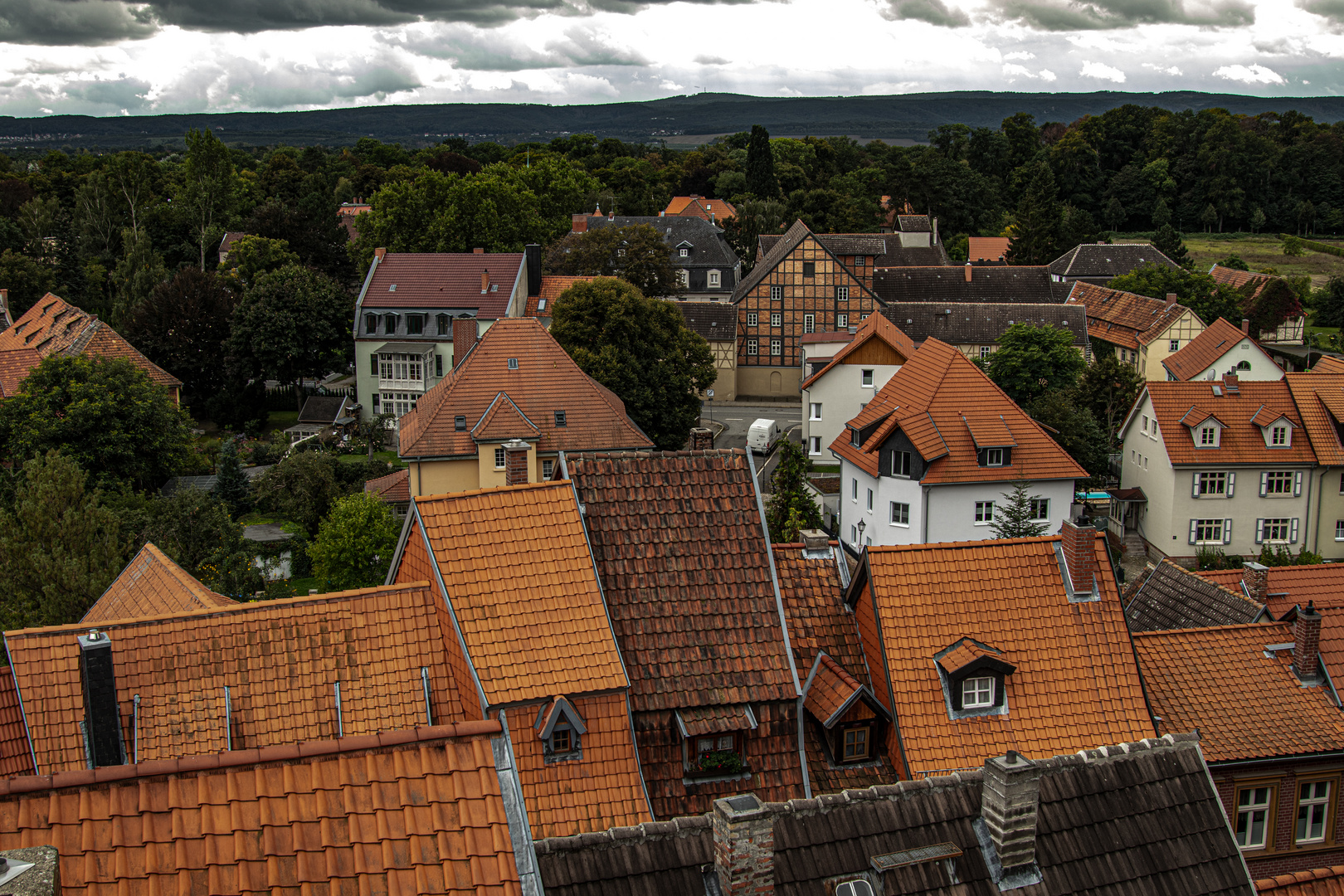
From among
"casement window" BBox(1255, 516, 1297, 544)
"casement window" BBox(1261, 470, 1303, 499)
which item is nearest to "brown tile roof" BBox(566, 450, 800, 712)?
"casement window" BBox(1261, 470, 1303, 499)

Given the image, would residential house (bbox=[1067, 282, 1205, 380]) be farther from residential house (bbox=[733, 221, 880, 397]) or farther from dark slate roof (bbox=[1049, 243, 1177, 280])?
residential house (bbox=[733, 221, 880, 397])

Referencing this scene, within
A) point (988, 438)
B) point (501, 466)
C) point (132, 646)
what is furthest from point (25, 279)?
point (132, 646)

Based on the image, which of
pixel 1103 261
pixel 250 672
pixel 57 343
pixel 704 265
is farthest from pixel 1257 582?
pixel 1103 261

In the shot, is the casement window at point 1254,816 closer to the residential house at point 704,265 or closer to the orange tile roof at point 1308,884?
the orange tile roof at point 1308,884

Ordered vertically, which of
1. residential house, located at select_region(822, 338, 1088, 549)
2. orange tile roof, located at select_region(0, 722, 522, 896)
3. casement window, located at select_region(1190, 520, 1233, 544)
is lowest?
casement window, located at select_region(1190, 520, 1233, 544)

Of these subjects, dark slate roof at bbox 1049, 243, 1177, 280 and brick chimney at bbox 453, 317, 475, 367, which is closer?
brick chimney at bbox 453, 317, 475, 367

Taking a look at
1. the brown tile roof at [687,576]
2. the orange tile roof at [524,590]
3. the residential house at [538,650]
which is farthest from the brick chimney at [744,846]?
the brown tile roof at [687,576]

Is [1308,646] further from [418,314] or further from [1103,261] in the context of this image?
[1103,261]
